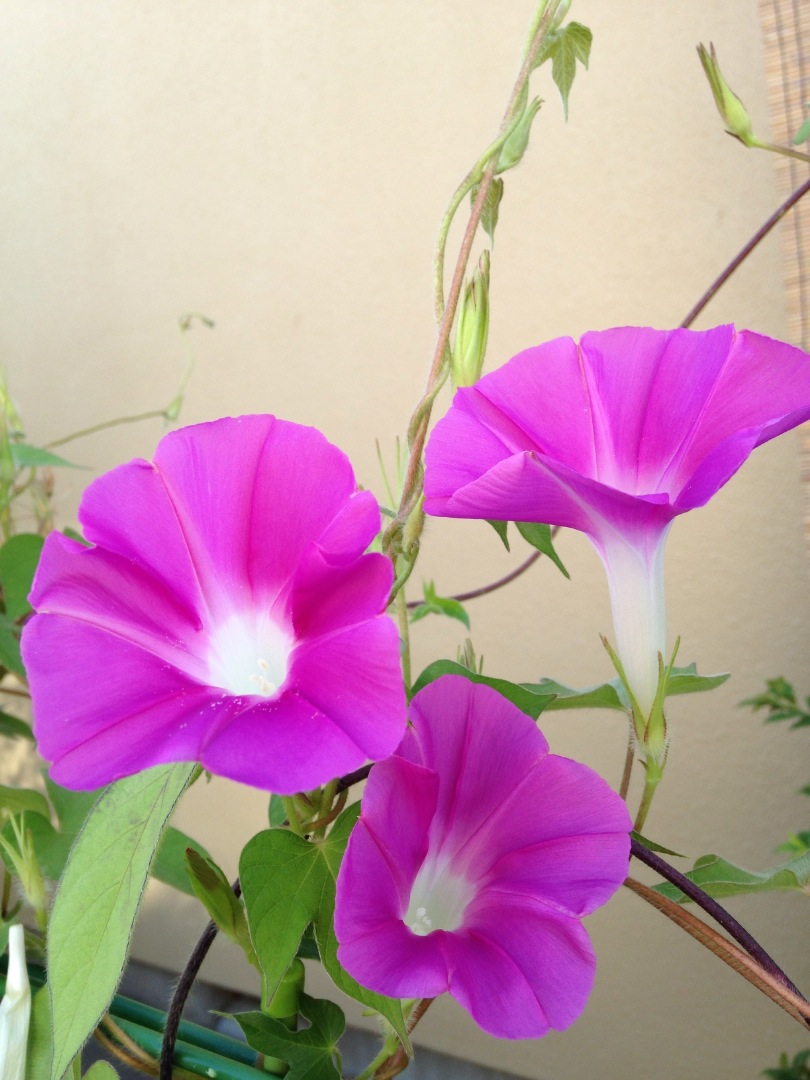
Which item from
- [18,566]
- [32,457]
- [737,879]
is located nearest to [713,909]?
[737,879]

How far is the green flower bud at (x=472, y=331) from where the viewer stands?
309 mm

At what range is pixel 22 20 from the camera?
1.18m

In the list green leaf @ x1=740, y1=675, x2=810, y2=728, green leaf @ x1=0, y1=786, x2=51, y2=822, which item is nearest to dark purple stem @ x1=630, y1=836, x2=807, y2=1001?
green leaf @ x1=0, y1=786, x2=51, y2=822

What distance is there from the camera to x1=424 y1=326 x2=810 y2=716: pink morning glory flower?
0.82 ft

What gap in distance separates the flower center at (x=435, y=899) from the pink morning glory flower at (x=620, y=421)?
0.37 feet

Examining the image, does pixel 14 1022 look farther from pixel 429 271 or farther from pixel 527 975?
pixel 429 271

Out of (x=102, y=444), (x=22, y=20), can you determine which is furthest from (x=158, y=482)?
(x=22, y=20)

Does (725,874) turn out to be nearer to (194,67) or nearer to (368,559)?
(368,559)

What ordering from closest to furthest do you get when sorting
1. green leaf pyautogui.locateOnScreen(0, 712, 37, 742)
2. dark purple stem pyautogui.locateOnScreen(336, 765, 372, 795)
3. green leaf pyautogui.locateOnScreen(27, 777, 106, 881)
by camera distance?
dark purple stem pyautogui.locateOnScreen(336, 765, 372, 795)
green leaf pyautogui.locateOnScreen(27, 777, 106, 881)
green leaf pyautogui.locateOnScreen(0, 712, 37, 742)

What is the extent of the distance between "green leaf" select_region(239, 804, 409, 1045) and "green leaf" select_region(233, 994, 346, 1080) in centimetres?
5

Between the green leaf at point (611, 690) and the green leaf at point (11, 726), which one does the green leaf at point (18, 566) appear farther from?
the green leaf at point (611, 690)

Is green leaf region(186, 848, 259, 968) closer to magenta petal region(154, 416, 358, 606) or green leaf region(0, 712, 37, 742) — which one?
magenta petal region(154, 416, 358, 606)

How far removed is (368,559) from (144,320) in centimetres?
107

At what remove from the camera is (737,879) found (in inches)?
12.4
